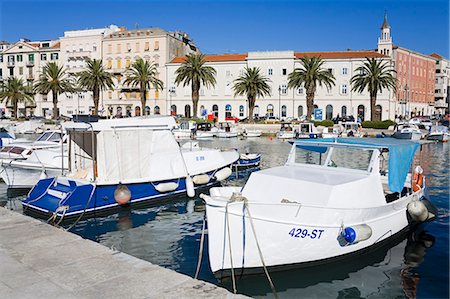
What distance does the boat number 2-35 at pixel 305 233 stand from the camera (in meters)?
9.37

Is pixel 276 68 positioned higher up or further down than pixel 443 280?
higher up

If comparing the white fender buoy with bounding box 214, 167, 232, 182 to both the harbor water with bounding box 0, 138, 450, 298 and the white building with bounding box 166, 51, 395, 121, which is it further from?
the white building with bounding box 166, 51, 395, 121

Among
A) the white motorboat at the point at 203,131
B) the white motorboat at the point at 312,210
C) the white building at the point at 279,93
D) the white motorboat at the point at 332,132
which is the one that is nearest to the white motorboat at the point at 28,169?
the white motorboat at the point at 312,210

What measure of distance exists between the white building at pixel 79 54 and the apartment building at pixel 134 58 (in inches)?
98.4

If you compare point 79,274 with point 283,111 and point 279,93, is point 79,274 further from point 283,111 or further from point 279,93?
point 283,111

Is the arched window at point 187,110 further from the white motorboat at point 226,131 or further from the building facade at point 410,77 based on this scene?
the building facade at point 410,77

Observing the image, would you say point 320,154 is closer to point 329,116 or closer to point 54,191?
point 54,191

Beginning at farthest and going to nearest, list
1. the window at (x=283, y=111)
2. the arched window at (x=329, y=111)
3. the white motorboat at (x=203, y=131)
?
1. the window at (x=283, y=111)
2. the arched window at (x=329, y=111)
3. the white motorboat at (x=203, y=131)

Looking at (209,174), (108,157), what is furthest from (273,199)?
(209,174)

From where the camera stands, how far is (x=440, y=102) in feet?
377

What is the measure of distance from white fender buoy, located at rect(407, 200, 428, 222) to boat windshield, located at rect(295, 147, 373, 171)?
209 centimetres

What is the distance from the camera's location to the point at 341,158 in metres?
12.1

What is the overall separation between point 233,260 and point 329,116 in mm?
70876

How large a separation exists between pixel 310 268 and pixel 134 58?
3156 inches
